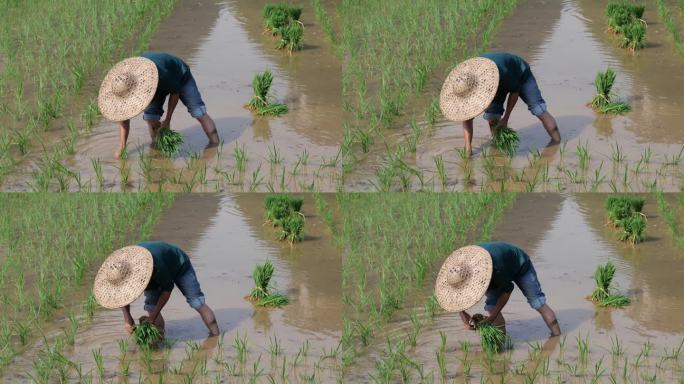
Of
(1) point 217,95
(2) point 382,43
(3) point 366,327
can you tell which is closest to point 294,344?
(3) point 366,327

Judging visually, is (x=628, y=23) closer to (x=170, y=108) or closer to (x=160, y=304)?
(x=170, y=108)

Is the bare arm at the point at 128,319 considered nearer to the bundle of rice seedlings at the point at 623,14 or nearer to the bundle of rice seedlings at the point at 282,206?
the bundle of rice seedlings at the point at 282,206

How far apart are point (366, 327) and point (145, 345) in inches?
60.6

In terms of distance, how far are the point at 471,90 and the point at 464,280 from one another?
58.7 inches

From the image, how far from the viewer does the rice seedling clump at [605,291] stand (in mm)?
11883

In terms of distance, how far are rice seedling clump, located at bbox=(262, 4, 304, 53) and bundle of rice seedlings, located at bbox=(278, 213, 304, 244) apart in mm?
1892

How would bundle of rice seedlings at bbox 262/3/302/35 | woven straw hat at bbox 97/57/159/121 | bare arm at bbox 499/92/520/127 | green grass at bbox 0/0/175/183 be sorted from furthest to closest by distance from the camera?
bundle of rice seedlings at bbox 262/3/302/35, green grass at bbox 0/0/175/183, bare arm at bbox 499/92/520/127, woven straw hat at bbox 97/57/159/121

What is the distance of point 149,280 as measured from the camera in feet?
36.4

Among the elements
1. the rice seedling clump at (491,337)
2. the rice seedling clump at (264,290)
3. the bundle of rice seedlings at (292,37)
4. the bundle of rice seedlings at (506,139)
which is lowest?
the rice seedling clump at (264,290)

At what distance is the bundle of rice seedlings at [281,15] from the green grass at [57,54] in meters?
1.09

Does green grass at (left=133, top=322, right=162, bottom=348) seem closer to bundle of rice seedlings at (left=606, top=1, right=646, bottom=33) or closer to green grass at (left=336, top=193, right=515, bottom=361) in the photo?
green grass at (left=336, top=193, right=515, bottom=361)

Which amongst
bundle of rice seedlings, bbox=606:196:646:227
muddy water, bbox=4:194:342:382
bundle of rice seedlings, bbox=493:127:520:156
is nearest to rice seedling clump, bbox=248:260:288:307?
muddy water, bbox=4:194:342:382

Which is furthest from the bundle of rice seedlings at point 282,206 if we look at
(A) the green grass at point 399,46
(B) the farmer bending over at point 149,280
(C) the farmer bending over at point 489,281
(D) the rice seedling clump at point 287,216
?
(C) the farmer bending over at point 489,281

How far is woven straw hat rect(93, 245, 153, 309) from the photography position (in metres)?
11.1
